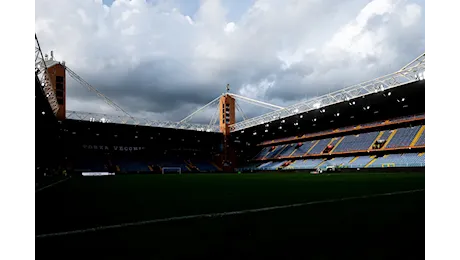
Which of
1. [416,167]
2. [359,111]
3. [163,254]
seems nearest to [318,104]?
[359,111]

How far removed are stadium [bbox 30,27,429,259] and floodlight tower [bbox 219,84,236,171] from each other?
0.30m

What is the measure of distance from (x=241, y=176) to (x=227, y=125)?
30.2 meters

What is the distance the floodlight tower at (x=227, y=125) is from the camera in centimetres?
5596

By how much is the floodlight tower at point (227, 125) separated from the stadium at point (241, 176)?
305 millimetres

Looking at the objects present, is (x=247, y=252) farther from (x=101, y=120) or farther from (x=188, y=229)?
(x=101, y=120)

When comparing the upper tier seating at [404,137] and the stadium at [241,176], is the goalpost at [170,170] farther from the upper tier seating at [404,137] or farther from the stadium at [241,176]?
the upper tier seating at [404,137]

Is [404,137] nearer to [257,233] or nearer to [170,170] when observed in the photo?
[170,170]

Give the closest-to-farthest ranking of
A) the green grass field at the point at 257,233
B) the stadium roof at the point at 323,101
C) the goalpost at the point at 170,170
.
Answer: the green grass field at the point at 257,233 < the stadium roof at the point at 323,101 < the goalpost at the point at 170,170

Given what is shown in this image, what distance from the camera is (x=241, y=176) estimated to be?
26.1m

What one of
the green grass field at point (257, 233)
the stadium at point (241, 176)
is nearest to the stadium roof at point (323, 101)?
the stadium at point (241, 176)

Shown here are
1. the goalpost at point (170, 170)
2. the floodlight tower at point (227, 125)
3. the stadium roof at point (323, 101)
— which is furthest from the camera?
the floodlight tower at point (227, 125)

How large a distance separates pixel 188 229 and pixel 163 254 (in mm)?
1047
